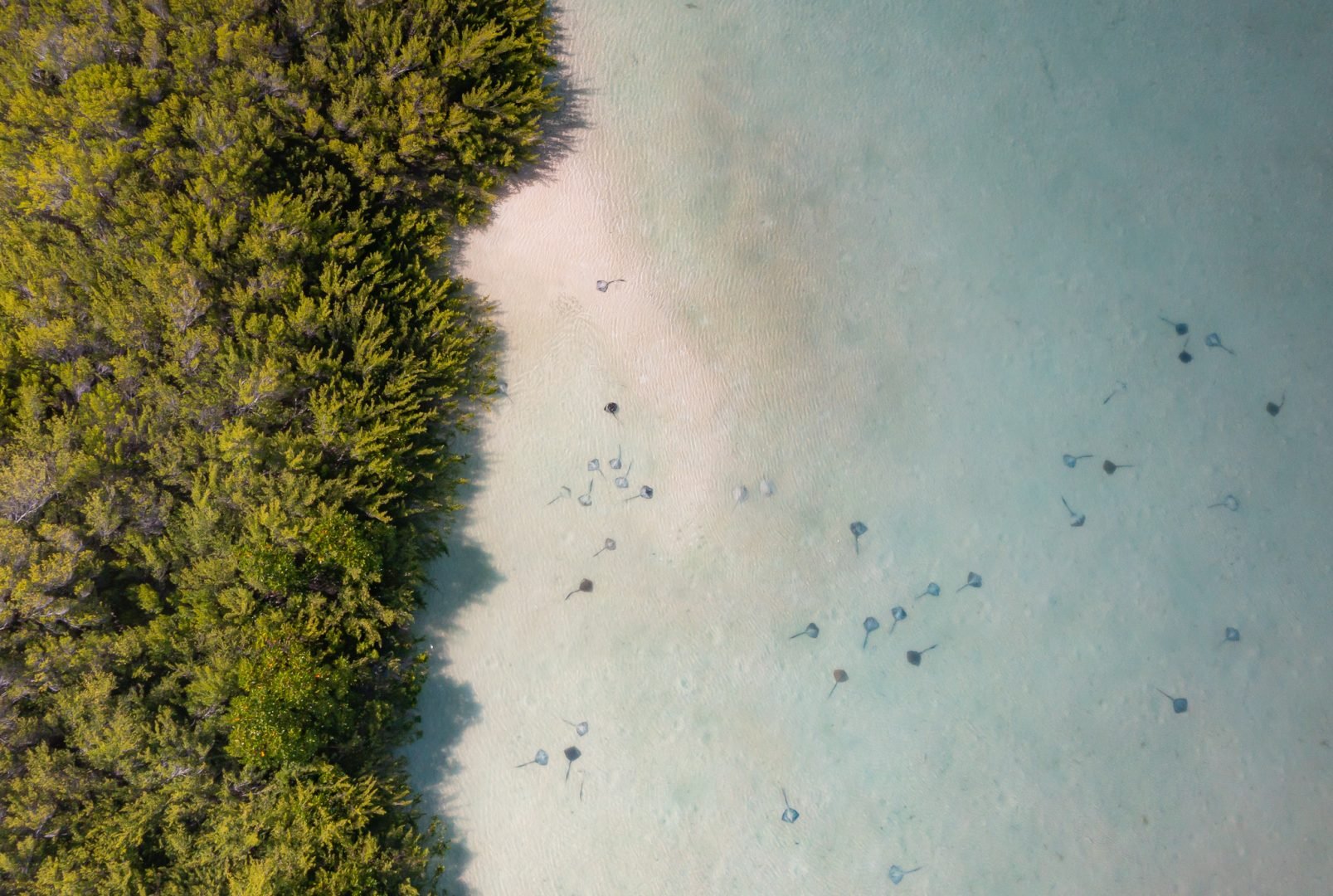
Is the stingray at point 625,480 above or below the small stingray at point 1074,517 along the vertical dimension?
below

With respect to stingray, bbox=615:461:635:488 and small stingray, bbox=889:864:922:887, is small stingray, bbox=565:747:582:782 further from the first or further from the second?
small stingray, bbox=889:864:922:887

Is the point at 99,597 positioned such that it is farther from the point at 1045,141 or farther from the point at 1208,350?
the point at 1208,350

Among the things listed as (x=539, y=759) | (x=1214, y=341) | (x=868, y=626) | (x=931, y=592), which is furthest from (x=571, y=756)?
(x=1214, y=341)

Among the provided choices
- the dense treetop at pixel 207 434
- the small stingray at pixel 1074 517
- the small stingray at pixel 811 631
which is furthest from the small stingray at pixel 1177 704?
the dense treetop at pixel 207 434

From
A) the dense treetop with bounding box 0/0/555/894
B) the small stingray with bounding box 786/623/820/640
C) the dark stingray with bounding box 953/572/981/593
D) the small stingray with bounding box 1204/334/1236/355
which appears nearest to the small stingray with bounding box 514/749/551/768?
the dense treetop with bounding box 0/0/555/894

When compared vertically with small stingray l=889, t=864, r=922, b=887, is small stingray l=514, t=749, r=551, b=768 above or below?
above

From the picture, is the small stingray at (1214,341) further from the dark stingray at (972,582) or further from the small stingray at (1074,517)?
the dark stingray at (972,582)
